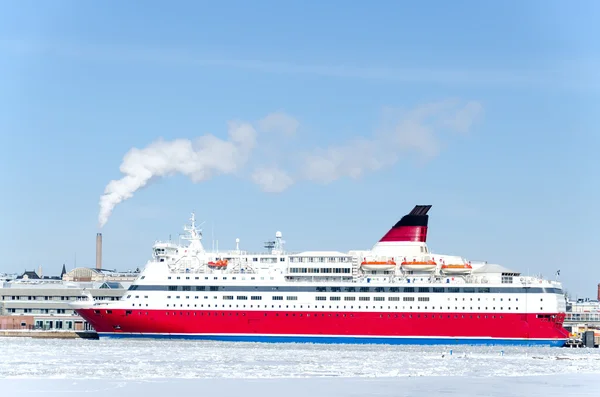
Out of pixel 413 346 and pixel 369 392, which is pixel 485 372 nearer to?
pixel 369 392

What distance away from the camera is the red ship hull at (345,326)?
5853cm

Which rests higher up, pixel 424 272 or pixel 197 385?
pixel 424 272

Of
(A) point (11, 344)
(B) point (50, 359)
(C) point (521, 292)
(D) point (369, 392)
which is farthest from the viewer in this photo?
(C) point (521, 292)

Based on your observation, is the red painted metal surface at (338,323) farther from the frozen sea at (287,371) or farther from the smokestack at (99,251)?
the smokestack at (99,251)

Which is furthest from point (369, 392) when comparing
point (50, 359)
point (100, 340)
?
point (100, 340)

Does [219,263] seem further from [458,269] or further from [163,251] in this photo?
[458,269]

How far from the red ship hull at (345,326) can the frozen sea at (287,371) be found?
4.99m

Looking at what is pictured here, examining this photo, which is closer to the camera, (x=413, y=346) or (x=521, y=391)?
(x=521, y=391)

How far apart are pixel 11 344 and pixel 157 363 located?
17310 mm

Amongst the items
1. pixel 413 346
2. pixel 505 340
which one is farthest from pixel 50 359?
pixel 505 340

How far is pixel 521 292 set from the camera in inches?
2311

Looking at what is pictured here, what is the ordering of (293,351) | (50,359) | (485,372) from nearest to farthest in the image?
(485,372) → (50,359) → (293,351)

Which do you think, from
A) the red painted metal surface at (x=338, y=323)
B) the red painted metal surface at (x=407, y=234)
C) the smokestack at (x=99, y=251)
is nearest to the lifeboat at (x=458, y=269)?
the red painted metal surface at (x=338, y=323)

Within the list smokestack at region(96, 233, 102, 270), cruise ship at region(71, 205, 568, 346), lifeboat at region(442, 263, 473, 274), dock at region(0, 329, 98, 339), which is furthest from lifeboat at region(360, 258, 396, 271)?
smokestack at region(96, 233, 102, 270)
